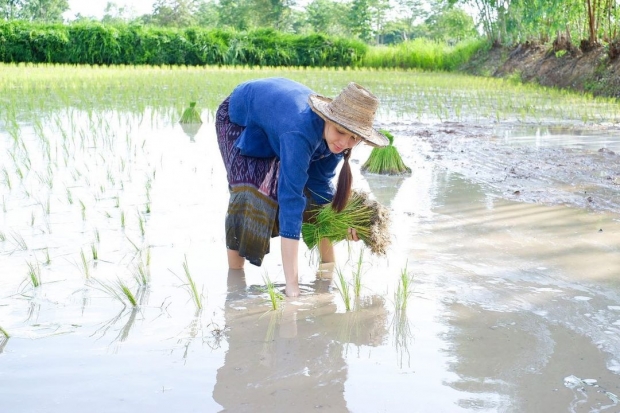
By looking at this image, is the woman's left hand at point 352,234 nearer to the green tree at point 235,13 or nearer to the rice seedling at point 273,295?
the rice seedling at point 273,295

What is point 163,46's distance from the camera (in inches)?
912

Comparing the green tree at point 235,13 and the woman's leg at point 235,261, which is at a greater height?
the green tree at point 235,13

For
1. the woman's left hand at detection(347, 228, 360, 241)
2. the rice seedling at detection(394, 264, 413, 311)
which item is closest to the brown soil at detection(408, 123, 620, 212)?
the woman's left hand at detection(347, 228, 360, 241)

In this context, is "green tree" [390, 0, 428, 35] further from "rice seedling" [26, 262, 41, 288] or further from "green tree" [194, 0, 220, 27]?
"rice seedling" [26, 262, 41, 288]

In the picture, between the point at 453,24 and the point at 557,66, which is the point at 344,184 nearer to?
the point at 557,66

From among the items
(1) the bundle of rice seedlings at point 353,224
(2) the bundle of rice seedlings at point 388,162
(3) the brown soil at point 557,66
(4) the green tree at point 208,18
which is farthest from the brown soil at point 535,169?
(4) the green tree at point 208,18

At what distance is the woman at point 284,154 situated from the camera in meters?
2.53

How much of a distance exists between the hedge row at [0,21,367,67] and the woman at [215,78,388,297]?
64.6 feet

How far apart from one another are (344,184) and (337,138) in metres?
0.31

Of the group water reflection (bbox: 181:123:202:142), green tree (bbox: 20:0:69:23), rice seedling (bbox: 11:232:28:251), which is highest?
green tree (bbox: 20:0:69:23)

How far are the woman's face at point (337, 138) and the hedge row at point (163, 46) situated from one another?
20.2 metres

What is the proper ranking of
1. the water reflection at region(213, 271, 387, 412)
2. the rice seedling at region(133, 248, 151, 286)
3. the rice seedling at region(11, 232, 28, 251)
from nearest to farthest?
the water reflection at region(213, 271, 387, 412) → the rice seedling at region(133, 248, 151, 286) → the rice seedling at region(11, 232, 28, 251)

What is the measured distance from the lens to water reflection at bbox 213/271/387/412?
2105 mm

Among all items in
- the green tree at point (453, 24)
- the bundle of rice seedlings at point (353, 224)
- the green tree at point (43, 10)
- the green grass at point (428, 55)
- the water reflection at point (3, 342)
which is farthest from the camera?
the green tree at point (43, 10)
